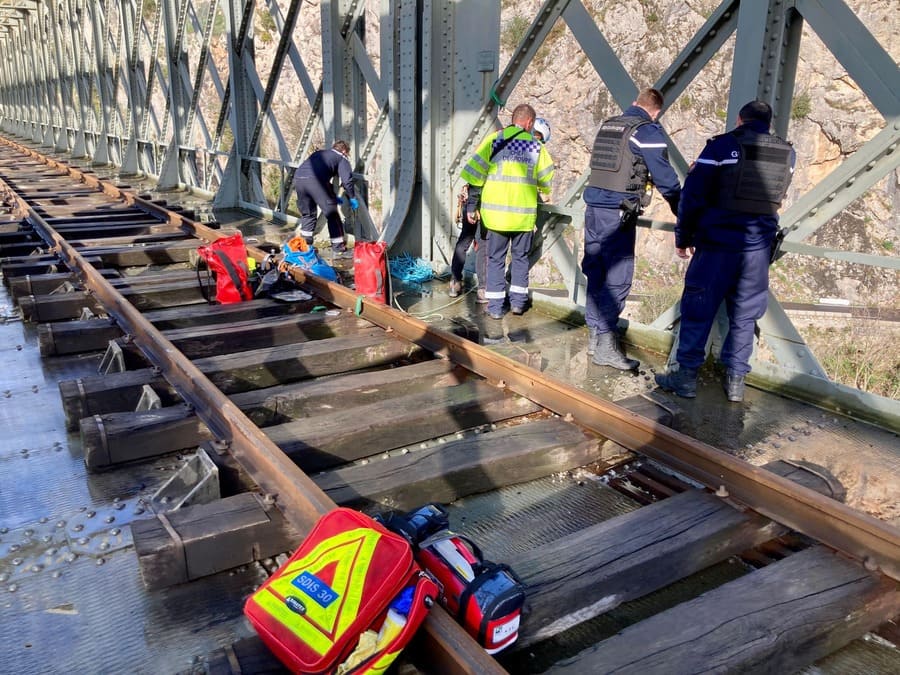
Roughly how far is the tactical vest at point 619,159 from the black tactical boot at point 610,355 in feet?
3.62

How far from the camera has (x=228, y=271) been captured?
Answer: 6500 millimetres

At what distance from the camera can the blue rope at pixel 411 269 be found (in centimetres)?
825

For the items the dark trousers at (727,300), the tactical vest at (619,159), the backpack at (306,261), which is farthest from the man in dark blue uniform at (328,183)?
the dark trousers at (727,300)

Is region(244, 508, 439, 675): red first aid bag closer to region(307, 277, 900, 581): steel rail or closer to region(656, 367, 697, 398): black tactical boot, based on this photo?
region(307, 277, 900, 581): steel rail

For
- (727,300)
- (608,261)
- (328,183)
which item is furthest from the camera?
(328,183)

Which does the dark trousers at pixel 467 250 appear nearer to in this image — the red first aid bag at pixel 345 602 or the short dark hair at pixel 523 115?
the short dark hair at pixel 523 115

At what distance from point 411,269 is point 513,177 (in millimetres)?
2225

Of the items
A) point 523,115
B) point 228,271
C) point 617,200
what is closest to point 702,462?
point 617,200

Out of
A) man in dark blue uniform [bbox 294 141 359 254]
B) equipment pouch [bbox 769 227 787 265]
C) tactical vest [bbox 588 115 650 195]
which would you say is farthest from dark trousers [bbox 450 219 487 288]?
equipment pouch [bbox 769 227 787 265]

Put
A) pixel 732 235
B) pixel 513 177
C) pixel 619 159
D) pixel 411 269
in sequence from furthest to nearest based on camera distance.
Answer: pixel 411 269 < pixel 513 177 < pixel 619 159 < pixel 732 235

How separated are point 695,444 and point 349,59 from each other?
25.5 ft

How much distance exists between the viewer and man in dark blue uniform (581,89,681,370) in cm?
529

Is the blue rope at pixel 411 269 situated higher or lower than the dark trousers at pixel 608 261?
lower

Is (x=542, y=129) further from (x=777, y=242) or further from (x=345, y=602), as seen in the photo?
(x=345, y=602)
